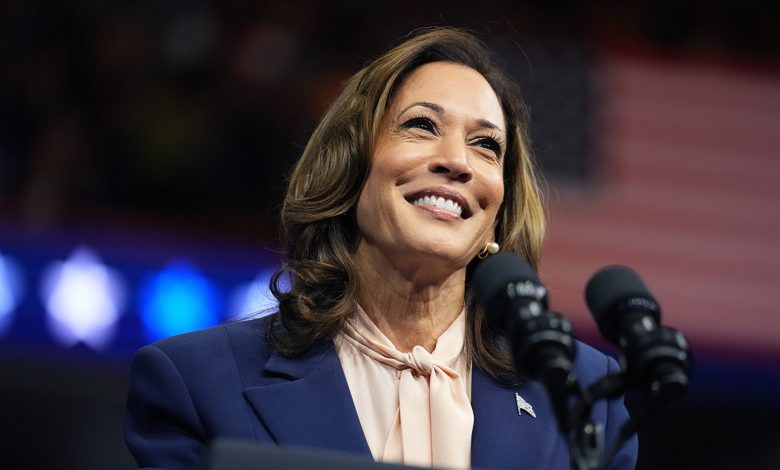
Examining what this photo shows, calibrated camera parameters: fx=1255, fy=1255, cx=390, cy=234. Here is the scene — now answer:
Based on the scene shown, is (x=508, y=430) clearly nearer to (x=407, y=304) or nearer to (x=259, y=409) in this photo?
Answer: (x=407, y=304)

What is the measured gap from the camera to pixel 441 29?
112 inches

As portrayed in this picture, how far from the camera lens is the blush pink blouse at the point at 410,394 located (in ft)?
7.51

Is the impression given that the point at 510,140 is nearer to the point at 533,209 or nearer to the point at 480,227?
the point at 533,209

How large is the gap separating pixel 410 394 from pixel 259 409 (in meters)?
0.30

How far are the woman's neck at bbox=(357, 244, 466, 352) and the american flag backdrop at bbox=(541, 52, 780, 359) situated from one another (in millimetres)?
2988

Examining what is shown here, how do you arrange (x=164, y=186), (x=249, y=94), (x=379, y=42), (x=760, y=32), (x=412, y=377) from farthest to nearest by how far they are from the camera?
(x=760, y=32) → (x=379, y=42) → (x=249, y=94) → (x=164, y=186) → (x=412, y=377)

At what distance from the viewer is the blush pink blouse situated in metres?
2.29

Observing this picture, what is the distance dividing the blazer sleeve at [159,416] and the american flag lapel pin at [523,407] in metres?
0.59

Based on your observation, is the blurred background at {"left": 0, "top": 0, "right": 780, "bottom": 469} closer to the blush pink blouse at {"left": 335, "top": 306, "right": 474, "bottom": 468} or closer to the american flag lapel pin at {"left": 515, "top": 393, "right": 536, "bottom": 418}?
the blush pink blouse at {"left": 335, "top": 306, "right": 474, "bottom": 468}

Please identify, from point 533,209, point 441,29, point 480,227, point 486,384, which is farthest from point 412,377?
point 441,29

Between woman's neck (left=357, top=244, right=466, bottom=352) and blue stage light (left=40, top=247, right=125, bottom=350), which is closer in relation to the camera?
woman's neck (left=357, top=244, right=466, bottom=352)

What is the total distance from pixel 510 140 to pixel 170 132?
8.43 ft

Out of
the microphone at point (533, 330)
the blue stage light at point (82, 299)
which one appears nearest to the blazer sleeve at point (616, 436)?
the microphone at point (533, 330)

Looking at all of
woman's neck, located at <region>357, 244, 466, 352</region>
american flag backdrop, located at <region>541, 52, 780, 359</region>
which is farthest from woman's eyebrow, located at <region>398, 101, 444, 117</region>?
american flag backdrop, located at <region>541, 52, 780, 359</region>
